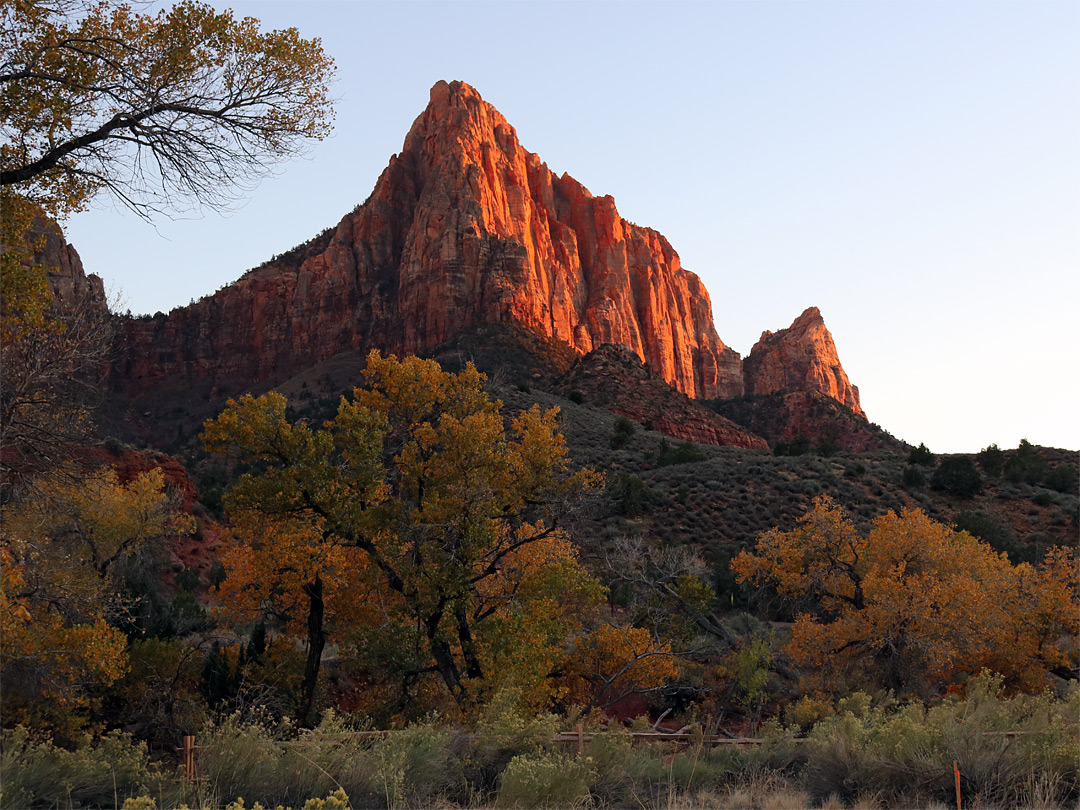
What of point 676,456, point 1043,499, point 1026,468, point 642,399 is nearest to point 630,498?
point 676,456

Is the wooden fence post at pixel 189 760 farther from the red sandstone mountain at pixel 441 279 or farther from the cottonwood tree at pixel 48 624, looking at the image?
the red sandstone mountain at pixel 441 279

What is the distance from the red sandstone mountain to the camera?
314 feet

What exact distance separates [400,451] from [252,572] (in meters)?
3.61

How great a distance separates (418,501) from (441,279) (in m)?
83.6

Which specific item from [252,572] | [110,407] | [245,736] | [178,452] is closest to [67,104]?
[245,736]

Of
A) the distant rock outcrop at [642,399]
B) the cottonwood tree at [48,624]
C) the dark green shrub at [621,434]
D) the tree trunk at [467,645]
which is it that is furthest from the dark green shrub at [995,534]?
the cottonwood tree at [48,624]

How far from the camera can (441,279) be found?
95000 mm

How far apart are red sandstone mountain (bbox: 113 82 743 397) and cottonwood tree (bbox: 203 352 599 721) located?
245ft

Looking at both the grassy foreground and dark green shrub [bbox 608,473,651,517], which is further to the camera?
dark green shrub [bbox 608,473,651,517]

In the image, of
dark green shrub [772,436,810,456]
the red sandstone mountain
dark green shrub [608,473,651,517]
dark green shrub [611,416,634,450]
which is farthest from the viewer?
the red sandstone mountain

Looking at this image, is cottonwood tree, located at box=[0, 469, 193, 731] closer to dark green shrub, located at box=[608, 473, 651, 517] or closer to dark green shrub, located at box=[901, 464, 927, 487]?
dark green shrub, located at box=[608, 473, 651, 517]

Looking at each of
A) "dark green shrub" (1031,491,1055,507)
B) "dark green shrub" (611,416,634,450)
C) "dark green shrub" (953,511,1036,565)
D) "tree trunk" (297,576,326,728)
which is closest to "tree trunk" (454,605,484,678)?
"tree trunk" (297,576,326,728)

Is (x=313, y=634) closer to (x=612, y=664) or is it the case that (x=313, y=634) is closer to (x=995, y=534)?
(x=612, y=664)

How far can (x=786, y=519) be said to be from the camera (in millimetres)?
35562
